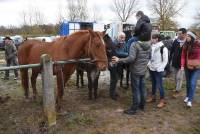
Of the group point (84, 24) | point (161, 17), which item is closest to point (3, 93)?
point (84, 24)

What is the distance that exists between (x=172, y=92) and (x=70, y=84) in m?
3.26

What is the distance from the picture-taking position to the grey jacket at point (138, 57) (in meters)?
6.71

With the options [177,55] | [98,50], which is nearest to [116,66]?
[98,50]

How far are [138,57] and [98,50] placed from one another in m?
0.91

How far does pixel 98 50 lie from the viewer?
6531 mm

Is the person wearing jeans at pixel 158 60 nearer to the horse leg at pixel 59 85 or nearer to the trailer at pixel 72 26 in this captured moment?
the horse leg at pixel 59 85

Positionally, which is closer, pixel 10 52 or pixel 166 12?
pixel 10 52

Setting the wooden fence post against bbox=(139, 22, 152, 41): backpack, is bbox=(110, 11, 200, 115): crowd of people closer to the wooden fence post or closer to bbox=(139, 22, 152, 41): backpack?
bbox=(139, 22, 152, 41): backpack

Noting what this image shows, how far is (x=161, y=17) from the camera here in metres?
55.2

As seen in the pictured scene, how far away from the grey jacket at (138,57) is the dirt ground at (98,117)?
0.98 m

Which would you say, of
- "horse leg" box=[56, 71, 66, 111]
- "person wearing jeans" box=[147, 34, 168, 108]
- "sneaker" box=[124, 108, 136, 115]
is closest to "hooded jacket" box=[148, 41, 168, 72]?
"person wearing jeans" box=[147, 34, 168, 108]

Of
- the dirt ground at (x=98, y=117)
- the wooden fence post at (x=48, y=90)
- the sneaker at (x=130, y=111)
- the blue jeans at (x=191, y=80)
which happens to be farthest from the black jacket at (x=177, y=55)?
the wooden fence post at (x=48, y=90)

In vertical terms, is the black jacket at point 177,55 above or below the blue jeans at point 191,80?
above

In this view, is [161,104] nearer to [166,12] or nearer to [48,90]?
[48,90]
